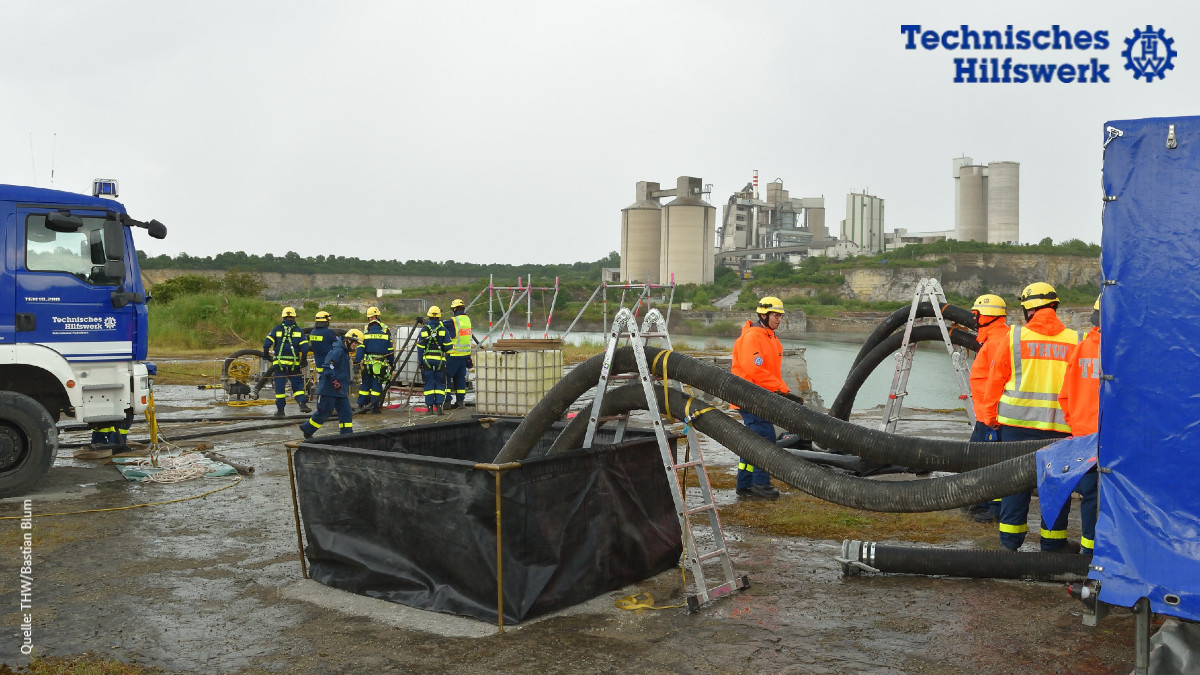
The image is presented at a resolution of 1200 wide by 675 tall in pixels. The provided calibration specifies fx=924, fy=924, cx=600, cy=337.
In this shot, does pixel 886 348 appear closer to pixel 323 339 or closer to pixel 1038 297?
pixel 1038 297

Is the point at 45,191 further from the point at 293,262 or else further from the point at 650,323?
the point at 293,262

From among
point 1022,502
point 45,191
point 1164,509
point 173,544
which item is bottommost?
point 173,544

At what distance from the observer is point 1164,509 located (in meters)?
3.76

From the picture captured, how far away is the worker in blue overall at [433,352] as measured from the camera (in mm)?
16031

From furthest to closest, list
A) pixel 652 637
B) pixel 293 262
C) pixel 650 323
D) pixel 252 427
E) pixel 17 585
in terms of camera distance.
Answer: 1. pixel 293 262
2. pixel 252 427
3. pixel 650 323
4. pixel 17 585
5. pixel 652 637

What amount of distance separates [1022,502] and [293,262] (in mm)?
113727

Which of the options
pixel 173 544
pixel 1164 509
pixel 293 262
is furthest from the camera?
pixel 293 262

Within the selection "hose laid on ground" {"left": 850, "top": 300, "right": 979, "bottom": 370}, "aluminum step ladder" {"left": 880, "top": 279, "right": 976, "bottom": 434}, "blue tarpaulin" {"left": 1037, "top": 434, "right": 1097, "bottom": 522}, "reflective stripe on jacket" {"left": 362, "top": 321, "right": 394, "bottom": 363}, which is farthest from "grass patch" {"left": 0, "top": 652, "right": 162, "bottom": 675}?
"reflective stripe on jacket" {"left": 362, "top": 321, "right": 394, "bottom": 363}

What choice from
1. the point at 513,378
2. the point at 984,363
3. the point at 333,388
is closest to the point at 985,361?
the point at 984,363

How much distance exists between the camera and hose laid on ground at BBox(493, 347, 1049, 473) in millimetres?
5172

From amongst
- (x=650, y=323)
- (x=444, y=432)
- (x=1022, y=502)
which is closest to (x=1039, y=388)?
(x=1022, y=502)

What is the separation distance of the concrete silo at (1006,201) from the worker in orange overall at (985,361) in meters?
107

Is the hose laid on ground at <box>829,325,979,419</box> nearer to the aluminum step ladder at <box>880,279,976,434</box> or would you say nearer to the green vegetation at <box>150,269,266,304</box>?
the aluminum step ladder at <box>880,279,976,434</box>

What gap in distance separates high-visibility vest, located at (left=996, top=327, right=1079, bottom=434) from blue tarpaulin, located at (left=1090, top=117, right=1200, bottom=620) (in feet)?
8.82
